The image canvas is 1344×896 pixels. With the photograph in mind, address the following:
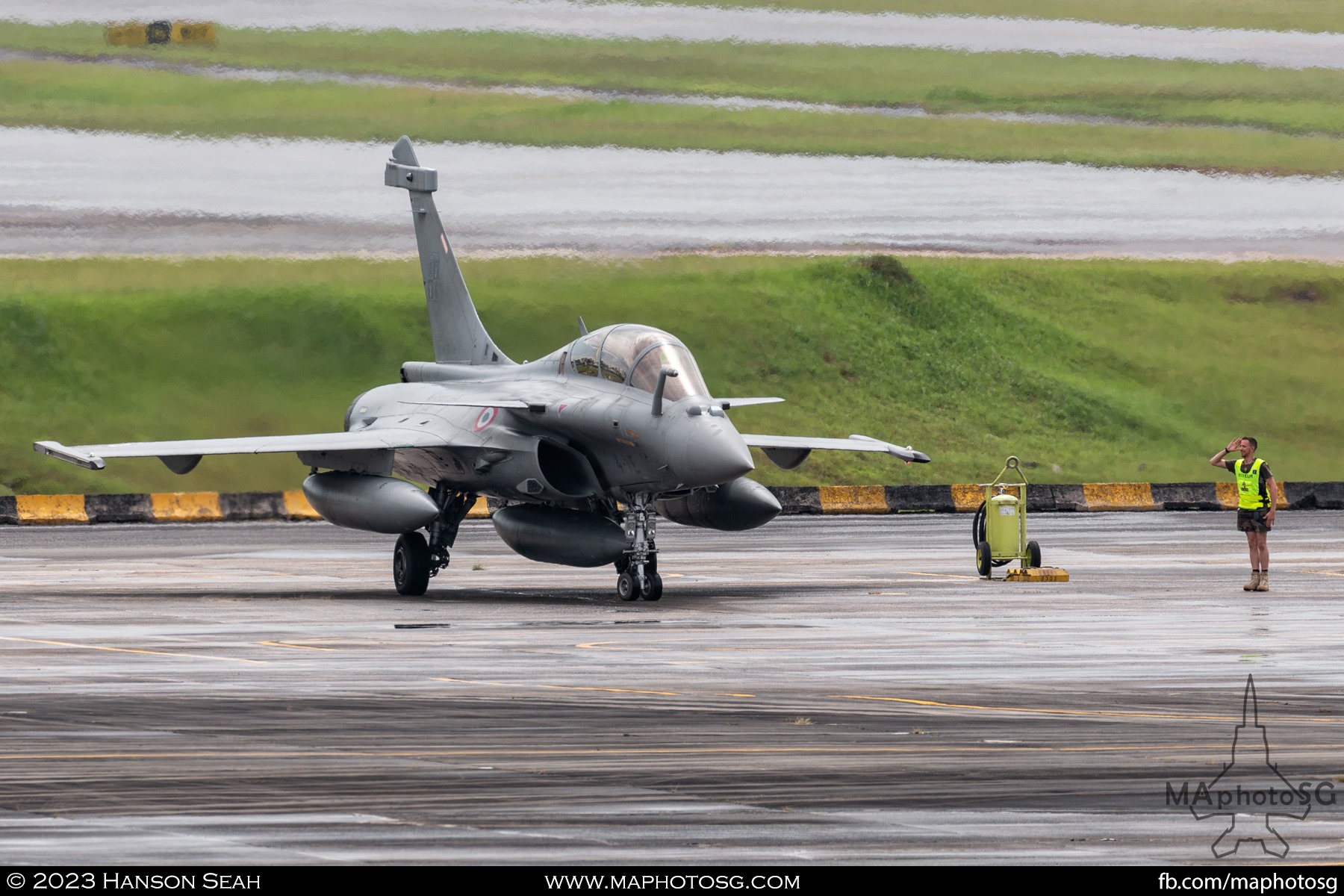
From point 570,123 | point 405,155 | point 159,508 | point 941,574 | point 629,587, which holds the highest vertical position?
point 570,123

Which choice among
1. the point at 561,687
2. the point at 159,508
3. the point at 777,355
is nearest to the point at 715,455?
the point at 561,687

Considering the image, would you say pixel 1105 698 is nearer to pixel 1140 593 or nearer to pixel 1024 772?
pixel 1024 772

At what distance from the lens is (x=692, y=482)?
22734 millimetres

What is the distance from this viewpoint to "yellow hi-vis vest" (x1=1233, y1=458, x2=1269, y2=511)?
80.7 ft

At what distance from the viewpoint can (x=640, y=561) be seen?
2347cm

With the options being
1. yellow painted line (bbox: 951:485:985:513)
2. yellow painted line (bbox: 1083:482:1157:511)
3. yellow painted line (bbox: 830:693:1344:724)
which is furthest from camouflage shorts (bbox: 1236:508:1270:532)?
yellow painted line (bbox: 1083:482:1157:511)

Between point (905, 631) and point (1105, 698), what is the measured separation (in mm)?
5441

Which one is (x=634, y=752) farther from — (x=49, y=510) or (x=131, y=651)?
(x=49, y=510)

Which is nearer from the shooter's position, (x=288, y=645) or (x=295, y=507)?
(x=288, y=645)

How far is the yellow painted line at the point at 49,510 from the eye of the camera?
44.5 m

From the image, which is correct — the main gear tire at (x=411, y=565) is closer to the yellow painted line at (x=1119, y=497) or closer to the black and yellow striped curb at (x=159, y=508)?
the black and yellow striped curb at (x=159, y=508)

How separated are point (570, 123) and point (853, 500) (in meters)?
42.4

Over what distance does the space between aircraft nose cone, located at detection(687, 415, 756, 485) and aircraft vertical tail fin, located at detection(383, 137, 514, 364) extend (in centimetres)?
616

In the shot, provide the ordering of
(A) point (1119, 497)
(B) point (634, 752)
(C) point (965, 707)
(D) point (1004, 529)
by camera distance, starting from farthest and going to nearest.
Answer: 1. (A) point (1119, 497)
2. (D) point (1004, 529)
3. (C) point (965, 707)
4. (B) point (634, 752)
